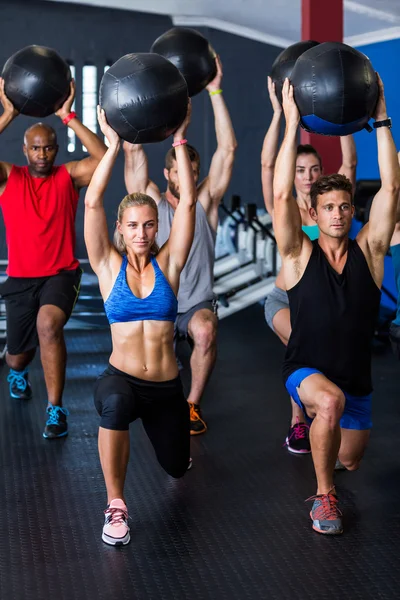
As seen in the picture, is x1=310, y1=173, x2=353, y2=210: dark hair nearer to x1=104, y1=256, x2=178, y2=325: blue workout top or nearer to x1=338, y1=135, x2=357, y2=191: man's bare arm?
x1=104, y1=256, x2=178, y2=325: blue workout top

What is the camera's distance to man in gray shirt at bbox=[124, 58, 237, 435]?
3.70 meters

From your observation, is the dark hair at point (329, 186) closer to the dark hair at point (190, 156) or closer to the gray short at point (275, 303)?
the gray short at point (275, 303)

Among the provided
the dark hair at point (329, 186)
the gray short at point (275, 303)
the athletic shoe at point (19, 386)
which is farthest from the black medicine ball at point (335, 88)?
the athletic shoe at point (19, 386)

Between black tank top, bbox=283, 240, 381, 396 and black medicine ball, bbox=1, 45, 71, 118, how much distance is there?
4.86 ft

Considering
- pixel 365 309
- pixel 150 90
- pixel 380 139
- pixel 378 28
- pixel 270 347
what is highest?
pixel 378 28

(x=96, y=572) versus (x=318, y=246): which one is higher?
(x=318, y=246)

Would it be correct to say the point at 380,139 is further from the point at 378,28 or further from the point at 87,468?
the point at 378,28

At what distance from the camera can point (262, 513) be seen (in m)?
2.83

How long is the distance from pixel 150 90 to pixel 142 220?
0.43 m

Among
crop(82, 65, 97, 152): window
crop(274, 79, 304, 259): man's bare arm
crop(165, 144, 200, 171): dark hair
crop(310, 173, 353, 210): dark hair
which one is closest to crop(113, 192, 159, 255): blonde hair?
crop(274, 79, 304, 259): man's bare arm

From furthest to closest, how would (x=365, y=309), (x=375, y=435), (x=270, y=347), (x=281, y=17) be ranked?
(x=281, y=17) → (x=270, y=347) → (x=375, y=435) → (x=365, y=309)

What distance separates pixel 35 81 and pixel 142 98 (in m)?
1.07

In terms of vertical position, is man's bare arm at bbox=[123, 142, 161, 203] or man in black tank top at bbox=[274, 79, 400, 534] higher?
man's bare arm at bbox=[123, 142, 161, 203]

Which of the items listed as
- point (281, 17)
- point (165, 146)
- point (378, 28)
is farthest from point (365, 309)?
→ point (165, 146)
